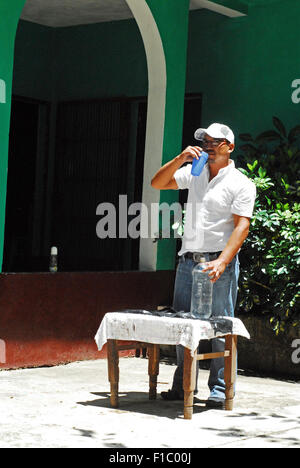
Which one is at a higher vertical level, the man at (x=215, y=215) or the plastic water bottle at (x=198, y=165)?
the plastic water bottle at (x=198, y=165)

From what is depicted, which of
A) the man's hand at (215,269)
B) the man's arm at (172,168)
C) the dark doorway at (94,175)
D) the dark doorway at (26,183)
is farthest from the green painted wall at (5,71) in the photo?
the dark doorway at (26,183)

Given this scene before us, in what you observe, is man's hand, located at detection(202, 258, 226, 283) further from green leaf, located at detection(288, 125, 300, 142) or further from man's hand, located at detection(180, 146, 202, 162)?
green leaf, located at detection(288, 125, 300, 142)

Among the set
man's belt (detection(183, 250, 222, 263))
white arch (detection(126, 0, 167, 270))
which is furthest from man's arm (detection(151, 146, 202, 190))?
white arch (detection(126, 0, 167, 270))

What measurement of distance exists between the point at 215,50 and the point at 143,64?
970mm

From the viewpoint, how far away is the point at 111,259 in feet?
34.5

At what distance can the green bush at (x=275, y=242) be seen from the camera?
7824 millimetres

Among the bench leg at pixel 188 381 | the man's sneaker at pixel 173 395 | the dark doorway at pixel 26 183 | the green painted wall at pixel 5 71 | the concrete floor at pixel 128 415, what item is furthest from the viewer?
the dark doorway at pixel 26 183

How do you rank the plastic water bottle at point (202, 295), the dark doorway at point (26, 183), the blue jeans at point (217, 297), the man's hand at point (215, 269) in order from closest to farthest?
the man's hand at point (215, 269)
the plastic water bottle at point (202, 295)
the blue jeans at point (217, 297)
the dark doorway at point (26, 183)

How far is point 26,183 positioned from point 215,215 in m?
5.63

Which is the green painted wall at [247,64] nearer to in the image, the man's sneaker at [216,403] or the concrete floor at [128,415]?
the concrete floor at [128,415]

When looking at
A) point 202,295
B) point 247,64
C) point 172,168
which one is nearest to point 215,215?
point 172,168

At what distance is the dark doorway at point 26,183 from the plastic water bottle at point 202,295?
5.39 meters
